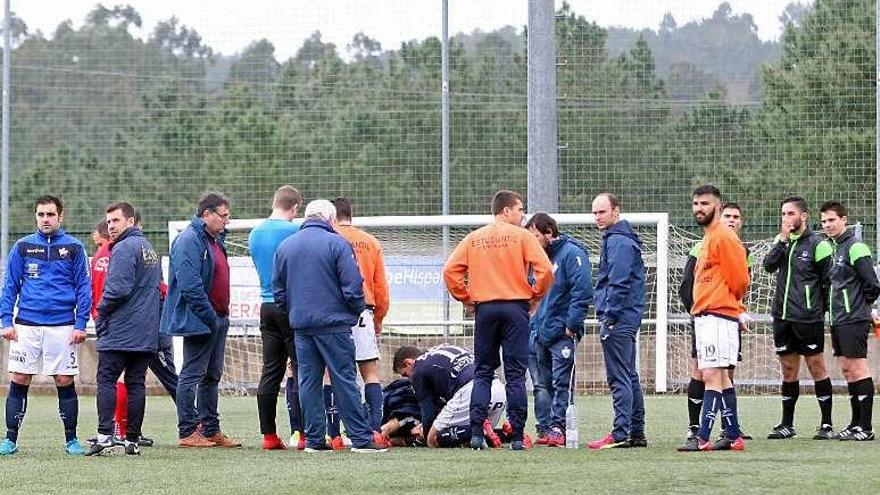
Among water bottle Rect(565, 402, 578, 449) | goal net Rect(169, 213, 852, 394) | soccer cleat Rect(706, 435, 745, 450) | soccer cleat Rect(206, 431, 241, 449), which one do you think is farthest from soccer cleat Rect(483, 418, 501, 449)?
goal net Rect(169, 213, 852, 394)

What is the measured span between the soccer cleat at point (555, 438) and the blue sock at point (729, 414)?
1419 millimetres

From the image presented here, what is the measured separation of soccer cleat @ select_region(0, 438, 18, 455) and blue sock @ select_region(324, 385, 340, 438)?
90.2 inches

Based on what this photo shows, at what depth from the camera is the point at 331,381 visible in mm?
11352

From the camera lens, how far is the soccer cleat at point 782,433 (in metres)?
12.5

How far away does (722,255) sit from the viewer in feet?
36.2

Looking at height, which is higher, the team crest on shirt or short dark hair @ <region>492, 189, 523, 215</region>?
short dark hair @ <region>492, 189, 523, 215</region>

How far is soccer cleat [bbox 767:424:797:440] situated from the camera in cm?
1245

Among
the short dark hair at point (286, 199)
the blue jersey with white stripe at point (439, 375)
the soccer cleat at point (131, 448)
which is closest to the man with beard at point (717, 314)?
the blue jersey with white stripe at point (439, 375)

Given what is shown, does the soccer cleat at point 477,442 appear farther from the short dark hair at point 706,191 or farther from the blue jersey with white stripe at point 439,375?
the short dark hair at point 706,191

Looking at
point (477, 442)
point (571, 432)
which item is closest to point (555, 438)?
point (571, 432)

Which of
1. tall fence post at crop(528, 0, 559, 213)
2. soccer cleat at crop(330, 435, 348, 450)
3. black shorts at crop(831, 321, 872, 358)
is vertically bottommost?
soccer cleat at crop(330, 435, 348, 450)

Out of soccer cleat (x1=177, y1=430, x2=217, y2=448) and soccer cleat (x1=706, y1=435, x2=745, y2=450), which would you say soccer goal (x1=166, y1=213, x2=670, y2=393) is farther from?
soccer cleat (x1=706, y1=435, x2=745, y2=450)

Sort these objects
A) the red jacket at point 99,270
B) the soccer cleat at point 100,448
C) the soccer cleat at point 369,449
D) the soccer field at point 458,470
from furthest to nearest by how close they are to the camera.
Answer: the red jacket at point 99,270 → the soccer cleat at point 369,449 → the soccer cleat at point 100,448 → the soccer field at point 458,470

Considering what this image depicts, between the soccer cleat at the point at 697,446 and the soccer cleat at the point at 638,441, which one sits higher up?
the soccer cleat at the point at 697,446
